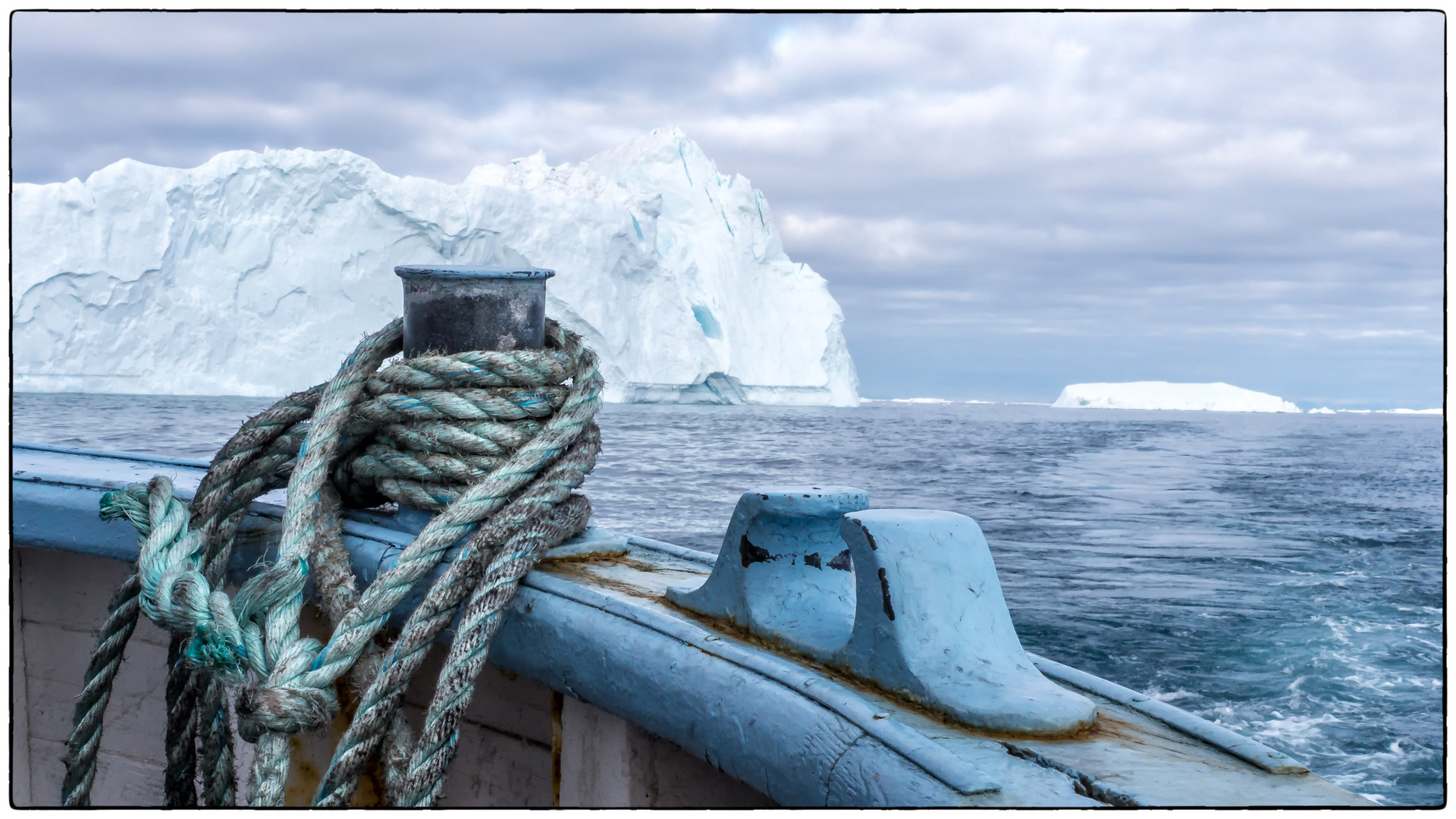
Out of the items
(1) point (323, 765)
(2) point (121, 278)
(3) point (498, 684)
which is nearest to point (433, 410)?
(3) point (498, 684)

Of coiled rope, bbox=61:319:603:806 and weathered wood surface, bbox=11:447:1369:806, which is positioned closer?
weathered wood surface, bbox=11:447:1369:806

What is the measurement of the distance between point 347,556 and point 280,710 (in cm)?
24

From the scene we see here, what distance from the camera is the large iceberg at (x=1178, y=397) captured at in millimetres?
35000

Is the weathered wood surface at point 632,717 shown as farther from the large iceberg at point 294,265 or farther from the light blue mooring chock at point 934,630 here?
the large iceberg at point 294,265

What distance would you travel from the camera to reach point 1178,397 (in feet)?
118

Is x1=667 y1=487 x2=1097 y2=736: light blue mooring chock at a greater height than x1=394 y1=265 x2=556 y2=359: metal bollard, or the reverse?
x1=394 y1=265 x2=556 y2=359: metal bollard

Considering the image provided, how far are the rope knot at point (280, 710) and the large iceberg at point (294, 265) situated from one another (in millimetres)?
11716

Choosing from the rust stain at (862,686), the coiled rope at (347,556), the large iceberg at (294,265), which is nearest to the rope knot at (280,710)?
the coiled rope at (347,556)

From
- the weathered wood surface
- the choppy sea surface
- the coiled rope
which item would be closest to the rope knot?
the coiled rope

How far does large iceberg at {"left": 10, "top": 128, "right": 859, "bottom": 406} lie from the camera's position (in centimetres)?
1434

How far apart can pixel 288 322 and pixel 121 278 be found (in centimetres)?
247

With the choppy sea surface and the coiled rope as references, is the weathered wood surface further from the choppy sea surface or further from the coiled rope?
the choppy sea surface

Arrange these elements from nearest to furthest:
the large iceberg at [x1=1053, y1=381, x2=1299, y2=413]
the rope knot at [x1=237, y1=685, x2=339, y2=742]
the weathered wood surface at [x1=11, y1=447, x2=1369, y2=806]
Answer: the weathered wood surface at [x1=11, y1=447, x2=1369, y2=806], the rope knot at [x1=237, y1=685, x2=339, y2=742], the large iceberg at [x1=1053, y1=381, x2=1299, y2=413]

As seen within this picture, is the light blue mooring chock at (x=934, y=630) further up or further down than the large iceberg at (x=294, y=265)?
further down
